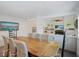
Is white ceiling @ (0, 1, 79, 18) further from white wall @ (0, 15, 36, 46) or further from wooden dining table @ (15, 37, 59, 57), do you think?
wooden dining table @ (15, 37, 59, 57)

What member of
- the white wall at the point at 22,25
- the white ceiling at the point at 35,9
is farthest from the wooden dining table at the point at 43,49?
the white ceiling at the point at 35,9

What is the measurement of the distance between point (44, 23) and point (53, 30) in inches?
8.3

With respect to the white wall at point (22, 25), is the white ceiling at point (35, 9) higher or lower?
higher

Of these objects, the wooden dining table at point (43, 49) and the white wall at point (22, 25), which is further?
the white wall at point (22, 25)

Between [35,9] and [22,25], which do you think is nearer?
[22,25]

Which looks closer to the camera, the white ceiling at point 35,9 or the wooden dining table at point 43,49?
the wooden dining table at point 43,49

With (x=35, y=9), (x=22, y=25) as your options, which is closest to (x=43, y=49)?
(x=22, y=25)

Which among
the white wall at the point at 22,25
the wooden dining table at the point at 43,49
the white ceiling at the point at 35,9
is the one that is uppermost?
the white ceiling at the point at 35,9

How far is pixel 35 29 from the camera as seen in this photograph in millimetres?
1746

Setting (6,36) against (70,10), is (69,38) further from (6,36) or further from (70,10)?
(6,36)

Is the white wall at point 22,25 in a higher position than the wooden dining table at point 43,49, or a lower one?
higher

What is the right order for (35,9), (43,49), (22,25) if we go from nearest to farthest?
(43,49)
(22,25)
(35,9)

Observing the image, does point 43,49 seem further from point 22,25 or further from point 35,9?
point 35,9

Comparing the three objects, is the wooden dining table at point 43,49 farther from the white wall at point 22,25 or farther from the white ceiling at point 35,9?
the white ceiling at point 35,9
